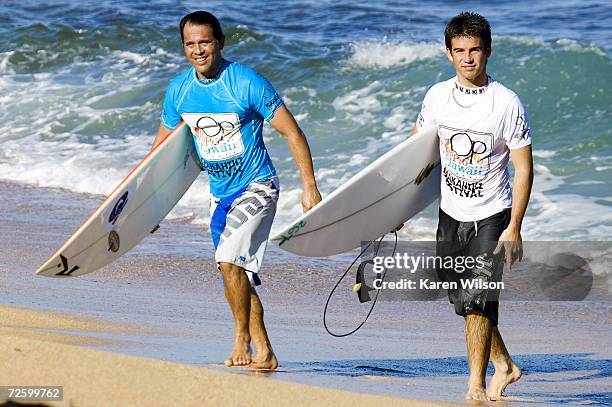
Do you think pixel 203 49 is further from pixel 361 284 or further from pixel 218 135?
pixel 361 284

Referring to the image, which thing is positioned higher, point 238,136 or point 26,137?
point 238,136

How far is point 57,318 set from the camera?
19.7 feet

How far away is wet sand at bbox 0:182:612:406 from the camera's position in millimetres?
5348

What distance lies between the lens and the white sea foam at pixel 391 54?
645 inches

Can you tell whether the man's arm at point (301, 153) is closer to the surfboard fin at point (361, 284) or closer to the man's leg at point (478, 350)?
the surfboard fin at point (361, 284)

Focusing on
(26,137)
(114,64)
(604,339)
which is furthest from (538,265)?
(114,64)

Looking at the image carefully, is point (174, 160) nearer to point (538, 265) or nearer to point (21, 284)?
point (21, 284)

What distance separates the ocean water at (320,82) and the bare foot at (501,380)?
4.62 m

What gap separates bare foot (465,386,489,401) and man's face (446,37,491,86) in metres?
1.31

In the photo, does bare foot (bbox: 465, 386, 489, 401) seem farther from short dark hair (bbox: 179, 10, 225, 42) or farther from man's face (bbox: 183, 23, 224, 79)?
short dark hair (bbox: 179, 10, 225, 42)

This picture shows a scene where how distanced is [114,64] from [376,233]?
13.6 m

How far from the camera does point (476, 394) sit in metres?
4.95

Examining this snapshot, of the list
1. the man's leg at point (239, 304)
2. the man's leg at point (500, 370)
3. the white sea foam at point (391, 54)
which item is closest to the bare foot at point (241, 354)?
the man's leg at point (239, 304)

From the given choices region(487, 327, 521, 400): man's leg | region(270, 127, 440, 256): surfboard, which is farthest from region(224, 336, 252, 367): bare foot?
region(487, 327, 521, 400): man's leg
